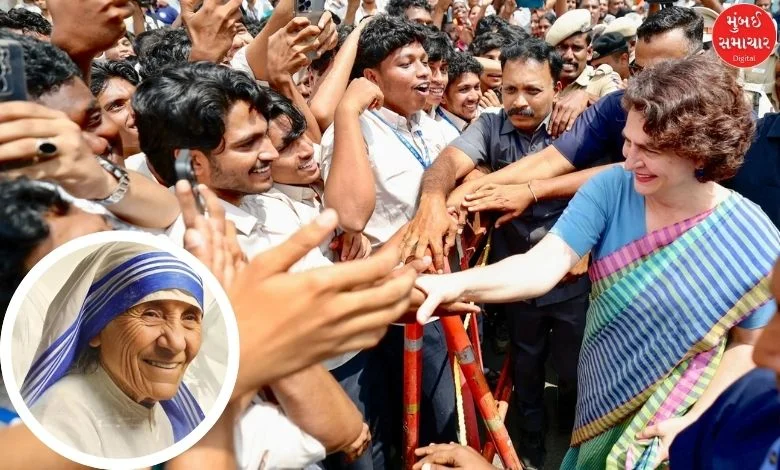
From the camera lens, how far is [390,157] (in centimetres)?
240

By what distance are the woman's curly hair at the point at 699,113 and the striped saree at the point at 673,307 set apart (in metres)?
0.15

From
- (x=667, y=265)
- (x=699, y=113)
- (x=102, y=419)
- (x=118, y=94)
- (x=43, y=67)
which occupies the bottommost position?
(x=118, y=94)

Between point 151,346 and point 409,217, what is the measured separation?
5.32ft

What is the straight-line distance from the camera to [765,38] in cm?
272

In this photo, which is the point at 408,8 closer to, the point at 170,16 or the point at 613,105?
the point at 170,16

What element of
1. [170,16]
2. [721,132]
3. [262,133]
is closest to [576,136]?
[721,132]

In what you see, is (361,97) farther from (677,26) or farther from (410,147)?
(677,26)

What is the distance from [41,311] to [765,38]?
9.51ft

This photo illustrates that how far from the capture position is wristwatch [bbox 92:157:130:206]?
3.10 feet

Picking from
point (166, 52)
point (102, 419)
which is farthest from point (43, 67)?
point (166, 52)

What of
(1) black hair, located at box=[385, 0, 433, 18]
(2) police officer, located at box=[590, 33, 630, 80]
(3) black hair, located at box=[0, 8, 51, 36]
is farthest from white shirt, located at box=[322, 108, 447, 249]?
(1) black hair, located at box=[385, 0, 433, 18]

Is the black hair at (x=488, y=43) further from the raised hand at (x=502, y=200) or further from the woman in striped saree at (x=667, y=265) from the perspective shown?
the woman in striped saree at (x=667, y=265)

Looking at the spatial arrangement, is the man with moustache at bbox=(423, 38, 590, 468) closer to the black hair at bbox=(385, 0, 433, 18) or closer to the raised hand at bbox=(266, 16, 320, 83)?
the raised hand at bbox=(266, 16, 320, 83)

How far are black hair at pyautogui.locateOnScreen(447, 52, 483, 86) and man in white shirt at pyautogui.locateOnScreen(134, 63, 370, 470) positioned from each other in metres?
2.16
